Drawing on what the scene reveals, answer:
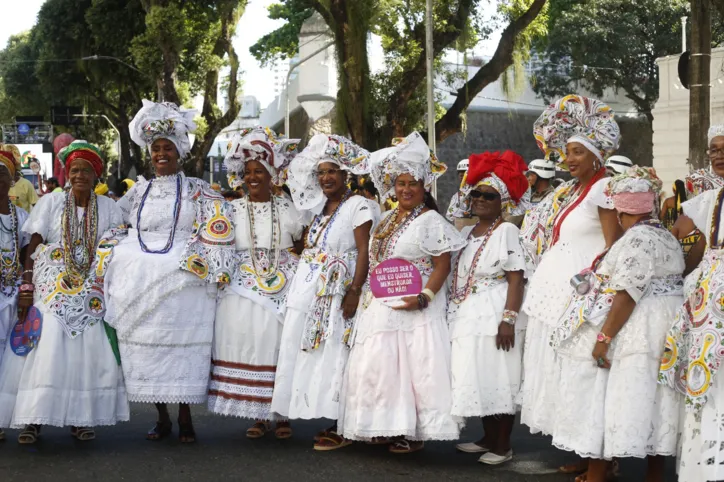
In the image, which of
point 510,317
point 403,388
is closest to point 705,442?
point 510,317

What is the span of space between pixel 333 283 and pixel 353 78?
1022 centimetres

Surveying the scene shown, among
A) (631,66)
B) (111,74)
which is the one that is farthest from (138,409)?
(631,66)

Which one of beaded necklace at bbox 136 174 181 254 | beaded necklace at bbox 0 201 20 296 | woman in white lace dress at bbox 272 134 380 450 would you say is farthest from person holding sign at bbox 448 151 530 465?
beaded necklace at bbox 0 201 20 296

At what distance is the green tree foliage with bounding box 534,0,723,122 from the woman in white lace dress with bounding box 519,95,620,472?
31554 mm

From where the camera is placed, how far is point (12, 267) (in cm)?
734

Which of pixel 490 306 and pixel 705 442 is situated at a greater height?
pixel 490 306

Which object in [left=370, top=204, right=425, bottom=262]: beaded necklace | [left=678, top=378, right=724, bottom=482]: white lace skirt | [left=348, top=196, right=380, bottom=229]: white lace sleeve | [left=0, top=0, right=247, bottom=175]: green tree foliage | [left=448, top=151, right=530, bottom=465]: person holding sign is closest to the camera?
[left=678, top=378, right=724, bottom=482]: white lace skirt

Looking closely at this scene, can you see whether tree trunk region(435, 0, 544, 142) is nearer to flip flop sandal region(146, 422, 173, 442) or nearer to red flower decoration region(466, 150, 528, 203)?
red flower decoration region(466, 150, 528, 203)

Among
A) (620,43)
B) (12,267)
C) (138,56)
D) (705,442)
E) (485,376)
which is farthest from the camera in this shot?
(620,43)

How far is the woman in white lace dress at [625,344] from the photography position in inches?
210

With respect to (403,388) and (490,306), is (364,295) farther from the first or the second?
(490,306)

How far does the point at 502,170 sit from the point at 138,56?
2085 cm

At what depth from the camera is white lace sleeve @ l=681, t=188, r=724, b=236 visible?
5.43m

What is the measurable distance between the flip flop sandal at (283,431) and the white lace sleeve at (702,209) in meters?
3.33
